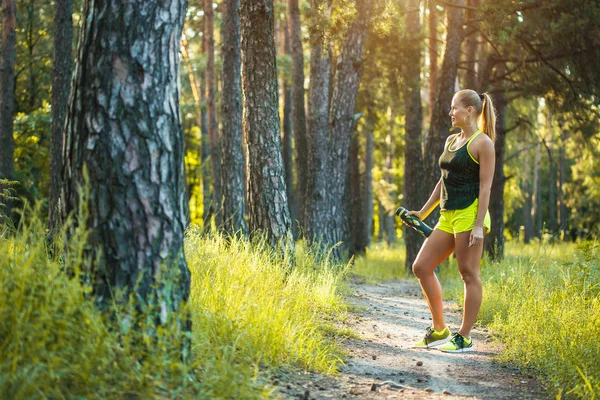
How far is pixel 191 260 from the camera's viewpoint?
6.53m

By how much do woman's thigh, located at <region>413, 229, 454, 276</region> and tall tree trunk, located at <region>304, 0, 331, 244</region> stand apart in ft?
18.0

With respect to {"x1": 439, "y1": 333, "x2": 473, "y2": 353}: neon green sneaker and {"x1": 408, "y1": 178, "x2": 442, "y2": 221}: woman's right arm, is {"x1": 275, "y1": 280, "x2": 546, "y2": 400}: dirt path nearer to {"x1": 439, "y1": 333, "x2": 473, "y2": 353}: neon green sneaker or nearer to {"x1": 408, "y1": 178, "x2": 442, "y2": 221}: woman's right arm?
{"x1": 439, "y1": 333, "x2": 473, "y2": 353}: neon green sneaker

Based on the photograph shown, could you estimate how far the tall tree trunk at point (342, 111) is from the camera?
12545 mm

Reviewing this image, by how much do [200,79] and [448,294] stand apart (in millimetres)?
21498

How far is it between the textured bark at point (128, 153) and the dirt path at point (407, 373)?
1215mm

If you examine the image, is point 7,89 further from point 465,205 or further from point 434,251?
point 465,205

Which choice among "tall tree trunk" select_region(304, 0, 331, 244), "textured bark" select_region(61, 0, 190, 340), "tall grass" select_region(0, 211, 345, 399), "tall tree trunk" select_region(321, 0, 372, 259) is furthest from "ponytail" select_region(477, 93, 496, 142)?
"tall tree trunk" select_region(321, 0, 372, 259)

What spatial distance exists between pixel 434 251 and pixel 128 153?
3.49 metres

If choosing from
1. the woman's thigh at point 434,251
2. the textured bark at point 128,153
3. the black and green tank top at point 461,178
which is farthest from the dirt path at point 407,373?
the black and green tank top at point 461,178

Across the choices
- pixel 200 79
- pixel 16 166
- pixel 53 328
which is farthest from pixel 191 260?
pixel 200 79

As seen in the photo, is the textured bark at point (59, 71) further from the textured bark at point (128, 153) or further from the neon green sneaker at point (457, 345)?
the textured bark at point (128, 153)

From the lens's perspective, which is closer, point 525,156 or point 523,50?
point 523,50

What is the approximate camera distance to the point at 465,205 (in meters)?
6.32

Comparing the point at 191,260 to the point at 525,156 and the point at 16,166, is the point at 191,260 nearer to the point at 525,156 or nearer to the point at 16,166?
the point at 16,166
